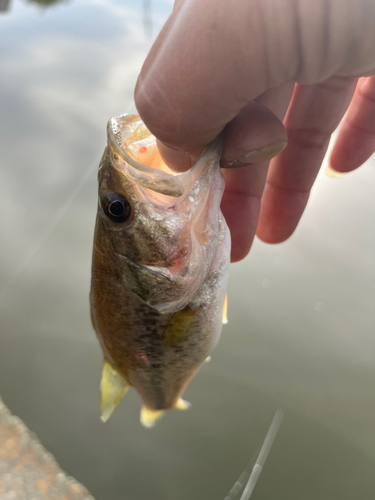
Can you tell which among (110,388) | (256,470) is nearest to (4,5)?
(110,388)

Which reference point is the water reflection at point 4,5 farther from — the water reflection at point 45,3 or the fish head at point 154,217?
Result: the fish head at point 154,217

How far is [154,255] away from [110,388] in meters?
0.57

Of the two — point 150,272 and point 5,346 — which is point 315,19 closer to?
point 150,272

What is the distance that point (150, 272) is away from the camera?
0.80 meters

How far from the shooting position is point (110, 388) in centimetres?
111

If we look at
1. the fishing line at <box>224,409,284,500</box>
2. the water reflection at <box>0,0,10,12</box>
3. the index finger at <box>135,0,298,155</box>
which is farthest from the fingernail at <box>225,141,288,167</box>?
the water reflection at <box>0,0,10,12</box>

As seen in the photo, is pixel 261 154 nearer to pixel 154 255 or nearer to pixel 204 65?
pixel 204 65

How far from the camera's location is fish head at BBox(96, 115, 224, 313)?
0.73m

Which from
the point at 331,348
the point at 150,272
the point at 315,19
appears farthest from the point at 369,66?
the point at 331,348

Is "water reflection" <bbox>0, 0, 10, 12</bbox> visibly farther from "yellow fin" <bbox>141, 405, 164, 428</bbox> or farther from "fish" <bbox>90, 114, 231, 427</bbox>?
"yellow fin" <bbox>141, 405, 164, 428</bbox>

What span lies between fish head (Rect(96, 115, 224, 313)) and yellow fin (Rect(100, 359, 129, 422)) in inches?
15.4

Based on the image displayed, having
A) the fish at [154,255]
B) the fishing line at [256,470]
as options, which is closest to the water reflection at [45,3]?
the fish at [154,255]

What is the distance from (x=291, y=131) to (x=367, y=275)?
1.06 m

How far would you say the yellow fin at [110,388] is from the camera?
109 centimetres
